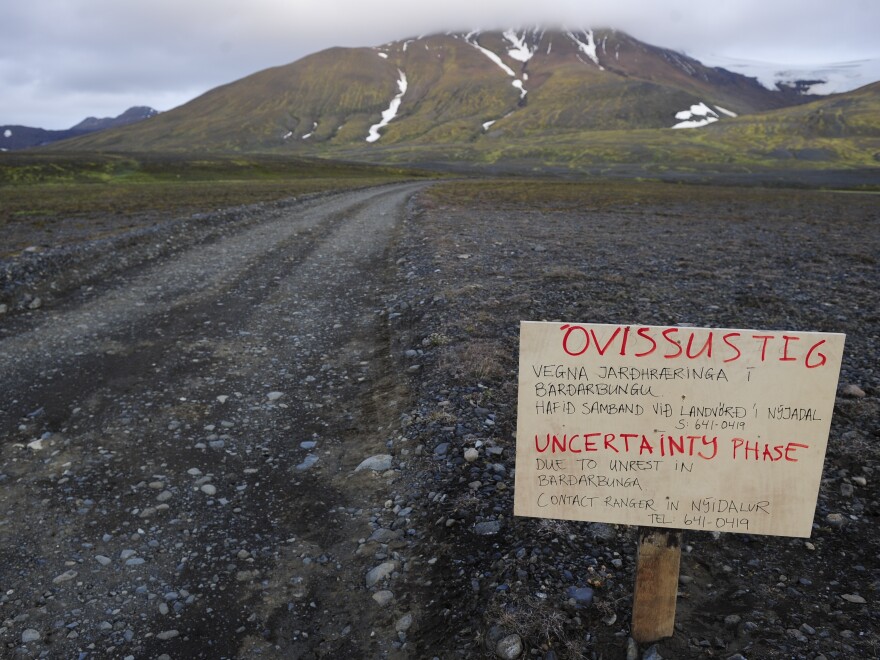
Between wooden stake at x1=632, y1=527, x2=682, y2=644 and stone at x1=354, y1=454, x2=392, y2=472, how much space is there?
10.1 ft

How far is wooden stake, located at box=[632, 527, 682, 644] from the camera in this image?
3707mm

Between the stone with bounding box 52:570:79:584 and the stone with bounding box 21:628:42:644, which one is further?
the stone with bounding box 52:570:79:584

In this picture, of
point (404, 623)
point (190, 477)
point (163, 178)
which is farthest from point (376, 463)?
point (163, 178)

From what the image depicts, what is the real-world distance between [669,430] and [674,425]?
46mm

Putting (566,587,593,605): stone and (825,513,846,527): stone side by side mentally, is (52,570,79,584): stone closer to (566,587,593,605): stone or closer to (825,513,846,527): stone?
(566,587,593,605): stone

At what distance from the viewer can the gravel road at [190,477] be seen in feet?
14.3

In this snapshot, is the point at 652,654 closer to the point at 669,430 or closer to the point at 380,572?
the point at 669,430

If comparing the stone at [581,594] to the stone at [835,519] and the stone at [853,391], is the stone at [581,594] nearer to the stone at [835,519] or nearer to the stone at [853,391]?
the stone at [835,519]

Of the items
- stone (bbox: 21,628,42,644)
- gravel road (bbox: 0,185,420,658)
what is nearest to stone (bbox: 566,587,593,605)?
gravel road (bbox: 0,185,420,658)

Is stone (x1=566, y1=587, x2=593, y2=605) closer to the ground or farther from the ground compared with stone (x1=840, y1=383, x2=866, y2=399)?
closer to the ground

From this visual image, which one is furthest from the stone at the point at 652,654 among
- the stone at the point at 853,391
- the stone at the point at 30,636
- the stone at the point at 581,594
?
the stone at the point at 853,391

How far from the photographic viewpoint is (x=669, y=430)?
352 centimetres

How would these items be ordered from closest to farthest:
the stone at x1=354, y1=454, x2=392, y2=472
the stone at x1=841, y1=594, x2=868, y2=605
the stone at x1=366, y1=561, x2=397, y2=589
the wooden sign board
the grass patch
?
the wooden sign board < the stone at x1=841, y1=594, x2=868, y2=605 < the stone at x1=366, y1=561, x2=397, y2=589 < the stone at x1=354, y1=454, x2=392, y2=472 < the grass patch

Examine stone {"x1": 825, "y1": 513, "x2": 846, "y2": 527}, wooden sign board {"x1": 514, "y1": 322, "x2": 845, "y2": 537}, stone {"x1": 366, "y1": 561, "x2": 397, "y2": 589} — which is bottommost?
stone {"x1": 366, "y1": 561, "x2": 397, "y2": 589}
